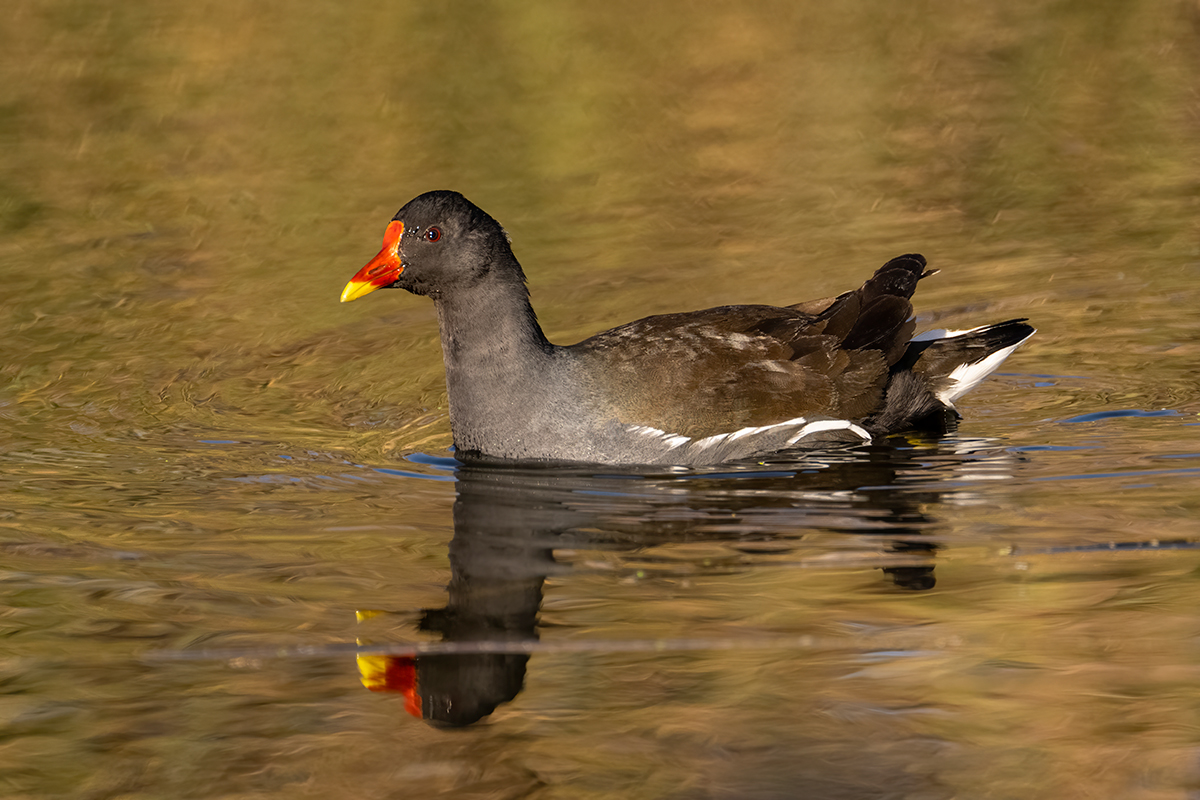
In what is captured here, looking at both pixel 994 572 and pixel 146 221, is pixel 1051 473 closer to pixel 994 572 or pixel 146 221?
pixel 994 572

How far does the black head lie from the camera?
682 centimetres

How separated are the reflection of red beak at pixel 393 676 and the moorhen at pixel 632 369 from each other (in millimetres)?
2161

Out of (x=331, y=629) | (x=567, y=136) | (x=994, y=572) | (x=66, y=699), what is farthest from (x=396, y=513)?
(x=567, y=136)

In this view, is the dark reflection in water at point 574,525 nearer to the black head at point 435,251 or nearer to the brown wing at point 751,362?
the brown wing at point 751,362

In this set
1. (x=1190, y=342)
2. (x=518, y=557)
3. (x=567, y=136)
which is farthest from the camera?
(x=567, y=136)

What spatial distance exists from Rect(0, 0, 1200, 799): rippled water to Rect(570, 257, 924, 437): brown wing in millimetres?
287

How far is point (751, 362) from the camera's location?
6820 millimetres

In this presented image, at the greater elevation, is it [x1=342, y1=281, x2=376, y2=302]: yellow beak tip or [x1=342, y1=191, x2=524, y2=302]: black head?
[x1=342, y1=191, x2=524, y2=302]: black head

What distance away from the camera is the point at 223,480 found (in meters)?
6.79

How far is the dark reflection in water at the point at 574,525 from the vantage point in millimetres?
4492

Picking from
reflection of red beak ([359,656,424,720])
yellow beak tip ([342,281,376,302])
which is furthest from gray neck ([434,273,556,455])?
reflection of red beak ([359,656,424,720])

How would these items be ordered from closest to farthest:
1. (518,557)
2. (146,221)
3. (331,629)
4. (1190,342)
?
(331,629)
(518,557)
(1190,342)
(146,221)

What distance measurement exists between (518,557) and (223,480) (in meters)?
1.81

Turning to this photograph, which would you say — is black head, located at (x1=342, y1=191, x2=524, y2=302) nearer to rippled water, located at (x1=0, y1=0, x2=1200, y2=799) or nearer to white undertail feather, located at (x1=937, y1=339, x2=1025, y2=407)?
rippled water, located at (x1=0, y1=0, x2=1200, y2=799)
